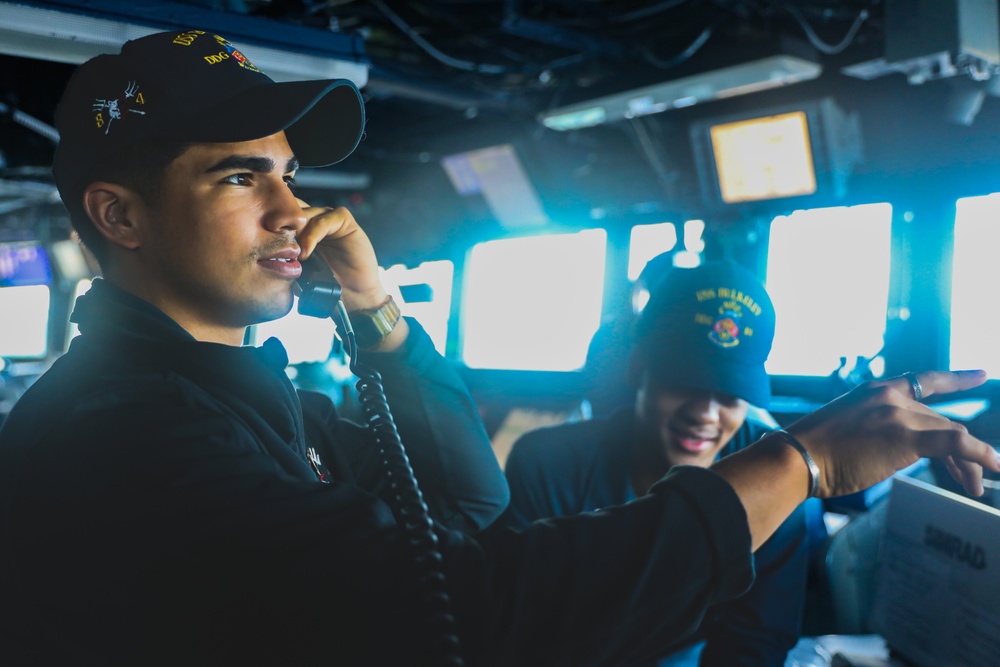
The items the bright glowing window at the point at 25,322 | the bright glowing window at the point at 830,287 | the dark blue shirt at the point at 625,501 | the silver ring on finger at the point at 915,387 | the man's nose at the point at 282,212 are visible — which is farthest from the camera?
the bright glowing window at the point at 25,322

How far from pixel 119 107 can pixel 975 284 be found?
199 cm

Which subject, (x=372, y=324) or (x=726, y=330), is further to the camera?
(x=726, y=330)

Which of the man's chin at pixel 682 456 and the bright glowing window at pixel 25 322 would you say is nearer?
the man's chin at pixel 682 456

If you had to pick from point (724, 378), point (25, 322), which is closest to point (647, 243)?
point (724, 378)

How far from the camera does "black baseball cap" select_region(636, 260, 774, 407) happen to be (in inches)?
62.7

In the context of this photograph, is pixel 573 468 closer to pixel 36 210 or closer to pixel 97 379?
pixel 97 379

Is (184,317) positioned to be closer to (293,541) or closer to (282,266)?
(282,266)

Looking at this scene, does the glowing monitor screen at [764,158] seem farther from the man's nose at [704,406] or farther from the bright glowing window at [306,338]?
the bright glowing window at [306,338]

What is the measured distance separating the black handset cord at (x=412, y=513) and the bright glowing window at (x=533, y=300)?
1964mm

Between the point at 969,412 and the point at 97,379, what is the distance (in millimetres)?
1795

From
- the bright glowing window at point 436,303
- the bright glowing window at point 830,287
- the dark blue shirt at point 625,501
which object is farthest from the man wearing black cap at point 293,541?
the bright glowing window at point 436,303

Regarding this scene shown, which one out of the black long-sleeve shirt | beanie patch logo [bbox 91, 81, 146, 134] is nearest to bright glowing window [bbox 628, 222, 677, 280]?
beanie patch logo [bbox 91, 81, 146, 134]

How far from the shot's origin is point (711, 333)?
1621 millimetres

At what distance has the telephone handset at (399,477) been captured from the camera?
66 centimetres
